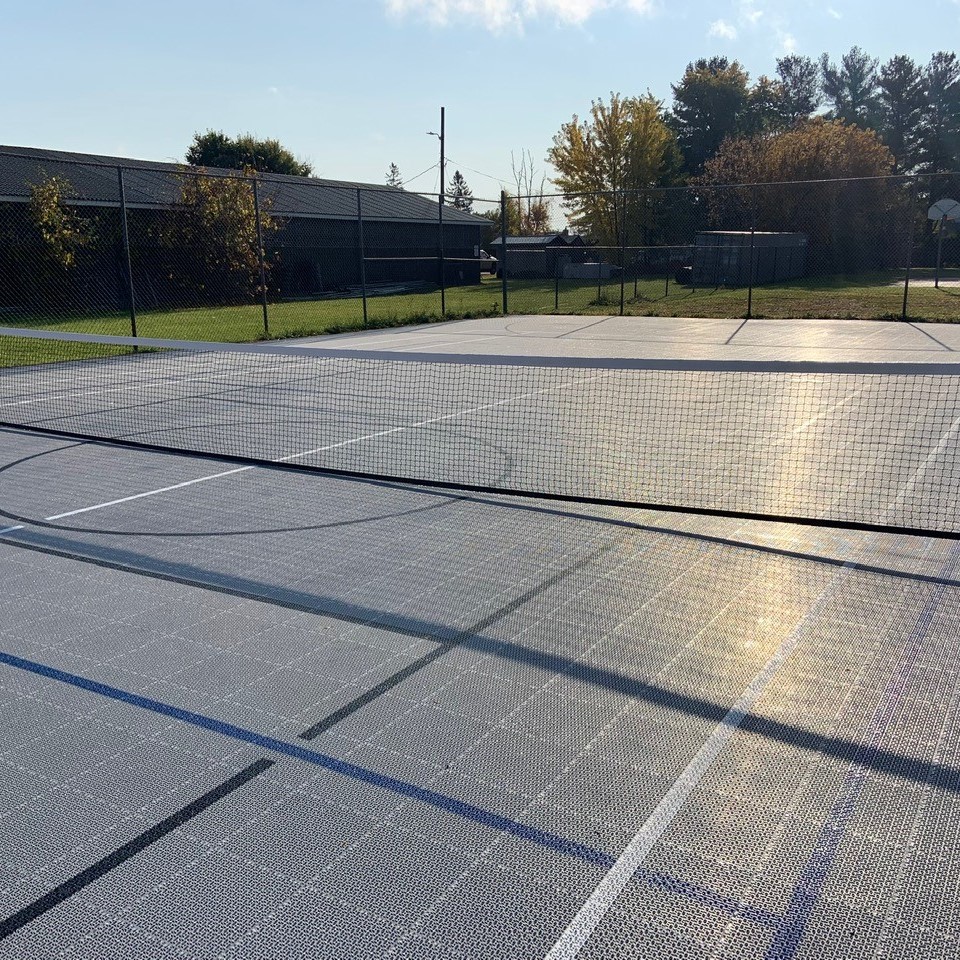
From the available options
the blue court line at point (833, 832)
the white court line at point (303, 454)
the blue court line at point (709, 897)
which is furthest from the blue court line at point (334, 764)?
the white court line at point (303, 454)

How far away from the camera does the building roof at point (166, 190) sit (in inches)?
957

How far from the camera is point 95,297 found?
24.0m

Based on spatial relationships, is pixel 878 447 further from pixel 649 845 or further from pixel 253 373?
pixel 253 373

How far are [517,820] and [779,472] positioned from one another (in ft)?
18.8

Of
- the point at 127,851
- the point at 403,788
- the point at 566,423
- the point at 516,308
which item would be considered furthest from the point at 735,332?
the point at 127,851

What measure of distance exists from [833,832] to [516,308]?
26.2 m

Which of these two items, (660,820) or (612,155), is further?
(612,155)

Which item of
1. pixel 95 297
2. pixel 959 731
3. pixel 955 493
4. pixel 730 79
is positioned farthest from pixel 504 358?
pixel 730 79

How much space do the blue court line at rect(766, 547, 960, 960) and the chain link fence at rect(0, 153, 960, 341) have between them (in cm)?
1490

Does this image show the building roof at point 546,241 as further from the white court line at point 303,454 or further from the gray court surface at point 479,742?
the gray court surface at point 479,742

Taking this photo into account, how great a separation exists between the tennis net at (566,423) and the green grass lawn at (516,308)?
16.1 feet

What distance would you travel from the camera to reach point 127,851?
3117mm

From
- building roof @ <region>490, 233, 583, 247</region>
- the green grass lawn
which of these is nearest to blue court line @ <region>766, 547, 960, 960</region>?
the green grass lawn

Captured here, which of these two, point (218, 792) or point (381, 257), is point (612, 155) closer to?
point (381, 257)
